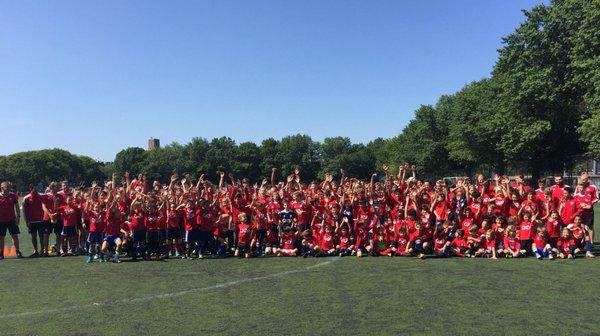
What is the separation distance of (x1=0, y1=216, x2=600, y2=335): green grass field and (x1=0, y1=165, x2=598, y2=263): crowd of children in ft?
2.76

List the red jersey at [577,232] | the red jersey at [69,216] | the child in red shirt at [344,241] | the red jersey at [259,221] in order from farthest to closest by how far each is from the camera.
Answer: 1. the red jersey at [69,216]
2. the red jersey at [259,221]
3. the child in red shirt at [344,241]
4. the red jersey at [577,232]

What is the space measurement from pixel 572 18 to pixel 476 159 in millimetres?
18994

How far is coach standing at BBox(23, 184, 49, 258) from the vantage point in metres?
13.8

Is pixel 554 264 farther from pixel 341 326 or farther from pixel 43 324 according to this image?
pixel 43 324

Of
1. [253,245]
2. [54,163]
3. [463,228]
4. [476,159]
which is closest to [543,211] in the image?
[463,228]

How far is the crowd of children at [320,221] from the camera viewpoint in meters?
12.3

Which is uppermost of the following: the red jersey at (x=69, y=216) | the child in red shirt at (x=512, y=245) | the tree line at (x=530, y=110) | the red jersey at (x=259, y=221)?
the tree line at (x=530, y=110)

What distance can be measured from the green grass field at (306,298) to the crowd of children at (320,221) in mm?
841

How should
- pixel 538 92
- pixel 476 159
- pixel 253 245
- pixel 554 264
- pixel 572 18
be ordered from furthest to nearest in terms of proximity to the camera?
pixel 476 159 < pixel 538 92 < pixel 572 18 < pixel 253 245 < pixel 554 264

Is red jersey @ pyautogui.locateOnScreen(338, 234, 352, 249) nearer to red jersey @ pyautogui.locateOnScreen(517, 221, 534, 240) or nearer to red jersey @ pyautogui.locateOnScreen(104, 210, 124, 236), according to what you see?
red jersey @ pyautogui.locateOnScreen(517, 221, 534, 240)

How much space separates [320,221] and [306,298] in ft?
17.6

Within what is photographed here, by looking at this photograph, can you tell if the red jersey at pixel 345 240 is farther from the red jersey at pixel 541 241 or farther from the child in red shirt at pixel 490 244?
the red jersey at pixel 541 241

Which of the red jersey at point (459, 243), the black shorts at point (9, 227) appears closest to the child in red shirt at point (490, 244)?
the red jersey at point (459, 243)

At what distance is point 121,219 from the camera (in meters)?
12.8
